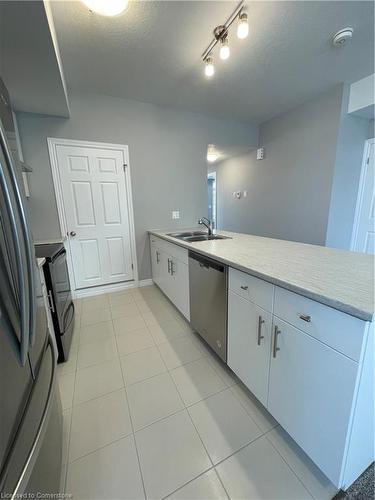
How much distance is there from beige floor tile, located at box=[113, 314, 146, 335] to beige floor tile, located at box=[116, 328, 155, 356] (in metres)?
0.07

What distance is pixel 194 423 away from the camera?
1215 millimetres

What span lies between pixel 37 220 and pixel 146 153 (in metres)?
1.75

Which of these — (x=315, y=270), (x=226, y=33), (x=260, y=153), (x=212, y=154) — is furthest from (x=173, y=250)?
(x=212, y=154)

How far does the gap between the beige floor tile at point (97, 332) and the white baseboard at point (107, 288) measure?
0.89m

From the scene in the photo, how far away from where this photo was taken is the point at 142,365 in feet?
5.49

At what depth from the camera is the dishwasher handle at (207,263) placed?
56.3 inches

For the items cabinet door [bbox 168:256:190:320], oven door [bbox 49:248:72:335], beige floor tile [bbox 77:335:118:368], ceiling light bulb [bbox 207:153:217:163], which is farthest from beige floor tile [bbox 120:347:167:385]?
ceiling light bulb [bbox 207:153:217:163]

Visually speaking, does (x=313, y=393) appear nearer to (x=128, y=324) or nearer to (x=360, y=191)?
(x=128, y=324)

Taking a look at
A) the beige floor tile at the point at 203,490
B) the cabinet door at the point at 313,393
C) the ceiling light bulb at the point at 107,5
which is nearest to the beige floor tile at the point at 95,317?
the beige floor tile at the point at 203,490

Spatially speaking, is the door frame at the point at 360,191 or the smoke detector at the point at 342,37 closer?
the smoke detector at the point at 342,37

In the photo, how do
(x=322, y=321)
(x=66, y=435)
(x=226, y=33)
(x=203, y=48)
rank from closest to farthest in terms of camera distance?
(x=322, y=321)
(x=66, y=435)
(x=226, y=33)
(x=203, y=48)

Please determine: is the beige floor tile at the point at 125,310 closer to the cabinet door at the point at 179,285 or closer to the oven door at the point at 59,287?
the cabinet door at the point at 179,285

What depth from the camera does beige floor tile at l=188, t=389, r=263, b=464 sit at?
1.09 metres

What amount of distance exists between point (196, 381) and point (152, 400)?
0.34 meters
